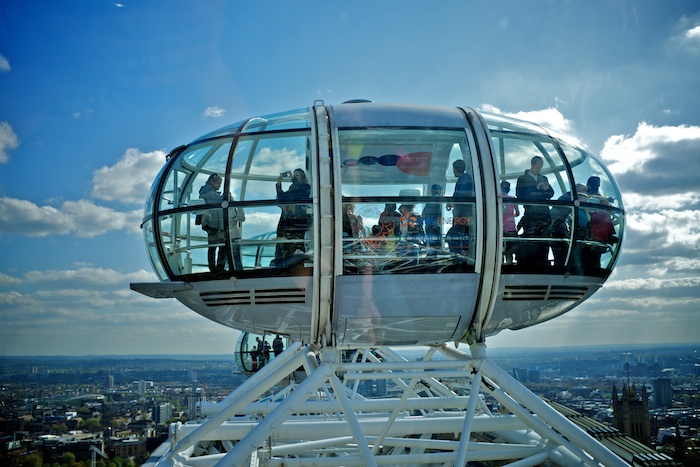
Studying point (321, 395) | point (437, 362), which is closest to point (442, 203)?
point (437, 362)

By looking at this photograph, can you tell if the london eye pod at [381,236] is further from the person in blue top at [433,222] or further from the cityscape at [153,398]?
the cityscape at [153,398]

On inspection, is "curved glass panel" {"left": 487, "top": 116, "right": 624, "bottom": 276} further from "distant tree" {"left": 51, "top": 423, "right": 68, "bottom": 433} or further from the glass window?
"distant tree" {"left": 51, "top": 423, "right": 68, "bottom": 433}

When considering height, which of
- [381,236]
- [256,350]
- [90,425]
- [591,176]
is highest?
[591,176]

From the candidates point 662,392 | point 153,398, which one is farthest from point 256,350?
point 662,392

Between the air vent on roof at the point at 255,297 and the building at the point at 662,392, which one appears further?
the building at the point at 662,392

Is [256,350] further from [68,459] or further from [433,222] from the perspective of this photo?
[433,222]

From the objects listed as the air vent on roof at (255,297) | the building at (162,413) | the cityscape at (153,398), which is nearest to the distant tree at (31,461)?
the cityscape at (153,398)
